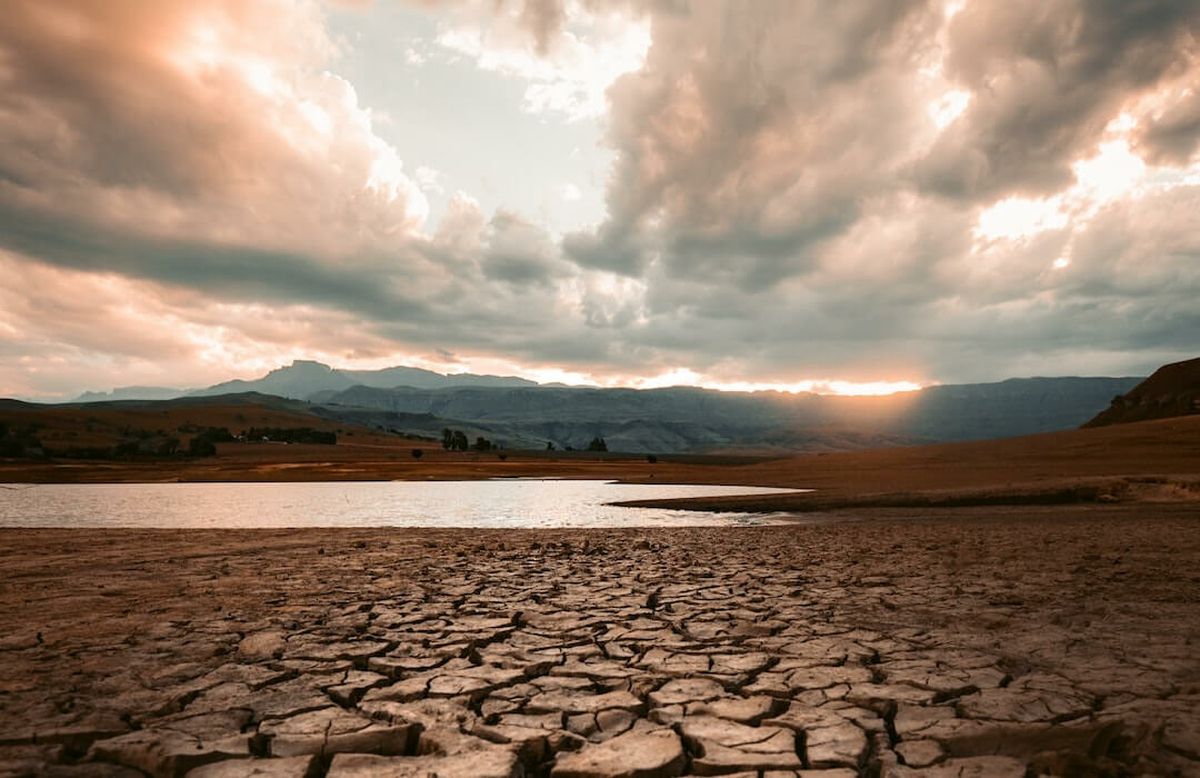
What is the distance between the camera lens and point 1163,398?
69250mm

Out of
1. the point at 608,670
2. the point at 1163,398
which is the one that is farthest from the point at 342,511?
the point at 1163,398

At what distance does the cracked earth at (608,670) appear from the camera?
3.19 meters

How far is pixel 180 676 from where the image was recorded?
4.48 metres

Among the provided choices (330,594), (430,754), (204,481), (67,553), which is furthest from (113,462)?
(430,754)

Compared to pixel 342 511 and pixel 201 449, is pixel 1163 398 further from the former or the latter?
pixel 201 449

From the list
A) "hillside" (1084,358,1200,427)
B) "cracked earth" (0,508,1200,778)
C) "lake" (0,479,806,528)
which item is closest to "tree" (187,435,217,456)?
"lake" (0,479,806,528)

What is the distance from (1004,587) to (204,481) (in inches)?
2351

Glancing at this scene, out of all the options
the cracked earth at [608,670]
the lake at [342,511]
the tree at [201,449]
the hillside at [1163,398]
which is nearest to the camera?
the cracked earth at [608,670]

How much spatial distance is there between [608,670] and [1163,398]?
3511 inches

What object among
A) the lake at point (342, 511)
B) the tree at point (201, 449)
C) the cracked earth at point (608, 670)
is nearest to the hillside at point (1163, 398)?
the lake at point (342, 511)

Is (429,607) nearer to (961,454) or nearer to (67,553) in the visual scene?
(67,553)

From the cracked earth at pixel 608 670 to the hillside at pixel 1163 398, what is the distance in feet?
246

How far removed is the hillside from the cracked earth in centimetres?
7506

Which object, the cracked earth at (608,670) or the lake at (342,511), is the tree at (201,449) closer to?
the lake at (342,511)
